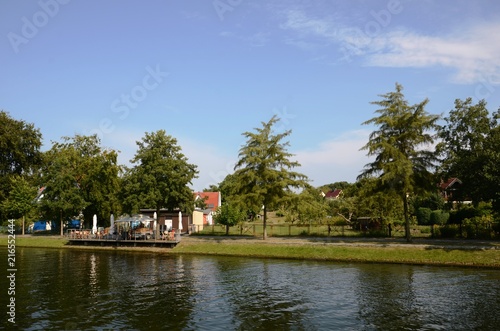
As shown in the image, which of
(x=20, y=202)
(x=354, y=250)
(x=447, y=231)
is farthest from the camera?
(x=20, y=202)

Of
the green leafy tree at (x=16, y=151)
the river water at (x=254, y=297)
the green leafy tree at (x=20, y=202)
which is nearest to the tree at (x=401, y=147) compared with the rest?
the river water at (x=254, y=297)

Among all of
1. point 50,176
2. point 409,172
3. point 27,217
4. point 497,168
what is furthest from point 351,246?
point 27,217

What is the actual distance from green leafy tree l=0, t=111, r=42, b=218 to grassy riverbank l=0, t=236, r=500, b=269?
33.4 m

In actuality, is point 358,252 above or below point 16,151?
below

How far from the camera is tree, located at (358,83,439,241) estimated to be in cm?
3266

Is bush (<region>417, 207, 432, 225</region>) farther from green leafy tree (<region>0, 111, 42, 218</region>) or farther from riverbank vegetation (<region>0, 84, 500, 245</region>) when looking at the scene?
green leafy tree (<region>0, 111, 42, 218</region>)

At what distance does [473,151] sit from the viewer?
108 ft

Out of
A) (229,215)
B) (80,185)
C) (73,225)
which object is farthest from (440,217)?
(73,225)

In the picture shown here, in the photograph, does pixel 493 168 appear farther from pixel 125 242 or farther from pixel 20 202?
pixel 20 202

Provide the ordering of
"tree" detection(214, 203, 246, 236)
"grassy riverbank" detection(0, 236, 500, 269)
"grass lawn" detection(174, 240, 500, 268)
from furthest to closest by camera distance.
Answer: "tree" detection(214, 203, 246, 236)
"grassy riverbank" detection(0, 236, 500, 269)
"grass lawn" detection(174, 240, 500, 268)

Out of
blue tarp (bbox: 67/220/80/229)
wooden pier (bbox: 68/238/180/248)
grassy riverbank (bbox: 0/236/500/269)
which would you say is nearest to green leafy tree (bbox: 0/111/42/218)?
blue tarp (bbox: 67/220/80/229)

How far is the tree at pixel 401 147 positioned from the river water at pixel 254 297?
774 centimetres

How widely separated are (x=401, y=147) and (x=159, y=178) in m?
26.7

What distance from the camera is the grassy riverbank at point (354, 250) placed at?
28.8 m
